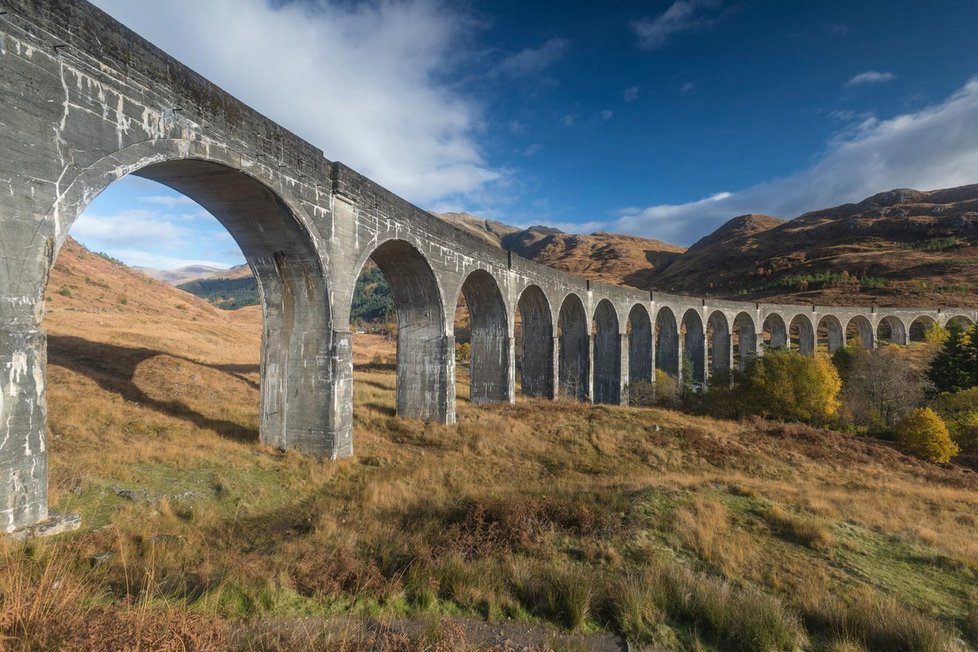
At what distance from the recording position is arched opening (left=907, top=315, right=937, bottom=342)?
47.7m

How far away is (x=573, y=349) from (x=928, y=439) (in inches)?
628

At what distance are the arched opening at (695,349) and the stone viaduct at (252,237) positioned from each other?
618 inches

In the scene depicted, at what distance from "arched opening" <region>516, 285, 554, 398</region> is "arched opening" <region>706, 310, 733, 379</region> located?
765 inches

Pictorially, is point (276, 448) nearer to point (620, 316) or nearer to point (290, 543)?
point (290, 543)

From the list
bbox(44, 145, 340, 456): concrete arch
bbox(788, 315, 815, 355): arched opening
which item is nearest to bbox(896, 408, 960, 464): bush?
bbox(788, 315, 815, 355): arched opening

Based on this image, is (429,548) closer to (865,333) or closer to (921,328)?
(865,333)

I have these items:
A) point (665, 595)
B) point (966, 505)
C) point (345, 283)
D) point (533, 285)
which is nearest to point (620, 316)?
point (533, 285)

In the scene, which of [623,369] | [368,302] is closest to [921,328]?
[623,369]

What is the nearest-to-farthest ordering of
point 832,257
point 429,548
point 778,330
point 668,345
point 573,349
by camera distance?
1. point 429,548
2. point 573,349
3. point 668,345
4. point 778,330
5. point 832,257

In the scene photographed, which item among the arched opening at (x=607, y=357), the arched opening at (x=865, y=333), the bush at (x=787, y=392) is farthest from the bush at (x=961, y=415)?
the arched opening at (x=865, y=333)

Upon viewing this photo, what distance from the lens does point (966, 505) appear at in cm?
1144

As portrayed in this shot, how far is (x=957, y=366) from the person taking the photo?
26.1 meters

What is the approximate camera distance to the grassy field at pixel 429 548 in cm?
398

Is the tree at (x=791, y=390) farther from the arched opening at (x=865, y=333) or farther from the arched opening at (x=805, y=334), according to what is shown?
the arched opening at (x=865, y=333)
